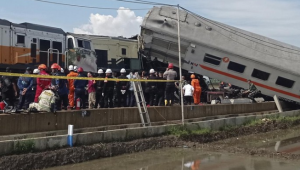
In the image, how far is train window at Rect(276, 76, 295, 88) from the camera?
70.5ft

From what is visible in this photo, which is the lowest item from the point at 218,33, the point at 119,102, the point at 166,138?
the point at 166,138

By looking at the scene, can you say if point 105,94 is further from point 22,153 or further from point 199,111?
point 22,153

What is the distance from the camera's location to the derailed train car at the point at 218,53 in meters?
21.0

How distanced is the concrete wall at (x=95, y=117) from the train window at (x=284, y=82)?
527 centimetres

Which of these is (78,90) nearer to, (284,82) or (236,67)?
(236,67)

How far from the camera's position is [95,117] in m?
11.5

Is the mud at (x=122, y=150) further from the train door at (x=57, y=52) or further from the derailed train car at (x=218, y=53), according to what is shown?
the train door at (x=57, y=52)

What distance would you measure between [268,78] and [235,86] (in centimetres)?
178

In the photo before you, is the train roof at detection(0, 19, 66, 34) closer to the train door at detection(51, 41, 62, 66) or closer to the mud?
the train door at detection(51, 41, 62, 66)

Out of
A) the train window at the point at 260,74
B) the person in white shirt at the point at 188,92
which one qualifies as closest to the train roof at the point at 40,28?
the person in white shirt at the point at 188,92

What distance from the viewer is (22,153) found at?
8.40m

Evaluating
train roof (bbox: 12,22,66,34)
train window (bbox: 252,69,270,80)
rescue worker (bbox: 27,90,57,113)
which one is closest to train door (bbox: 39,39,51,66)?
train roof (bbox: 12,22,66,34)

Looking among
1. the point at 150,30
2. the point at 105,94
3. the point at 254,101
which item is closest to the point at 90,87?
the point at 105,94

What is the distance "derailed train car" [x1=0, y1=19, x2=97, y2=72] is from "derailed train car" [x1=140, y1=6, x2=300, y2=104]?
11.5 feet
